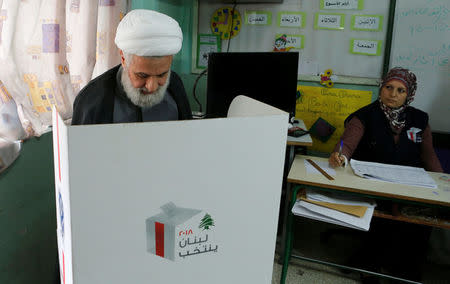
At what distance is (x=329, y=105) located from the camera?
281cm

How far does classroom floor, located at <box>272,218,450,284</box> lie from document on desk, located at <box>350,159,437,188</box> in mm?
701

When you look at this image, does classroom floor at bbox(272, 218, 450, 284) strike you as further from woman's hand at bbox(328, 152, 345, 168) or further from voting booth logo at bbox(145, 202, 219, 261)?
voting booth logo at bbox(145, 202, 219, 261)

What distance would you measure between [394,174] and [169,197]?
5.17ft

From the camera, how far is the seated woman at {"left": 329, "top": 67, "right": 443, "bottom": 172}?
6.72ft

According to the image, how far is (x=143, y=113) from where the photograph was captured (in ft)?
4.31

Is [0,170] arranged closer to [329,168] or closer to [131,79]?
[131,79]

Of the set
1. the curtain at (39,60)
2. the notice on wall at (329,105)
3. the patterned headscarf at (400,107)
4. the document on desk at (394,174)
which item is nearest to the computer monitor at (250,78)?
the notice on wall at (329,105)

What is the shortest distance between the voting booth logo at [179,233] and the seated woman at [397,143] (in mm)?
1588

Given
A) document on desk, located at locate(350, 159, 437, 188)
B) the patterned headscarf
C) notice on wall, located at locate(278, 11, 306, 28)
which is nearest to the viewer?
document on desk, located at locate(350, 159, 437, 188)

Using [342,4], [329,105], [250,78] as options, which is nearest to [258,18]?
[342,4]

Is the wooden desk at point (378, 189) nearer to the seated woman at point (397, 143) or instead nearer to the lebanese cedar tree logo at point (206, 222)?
the seated woman at point (397, 143)

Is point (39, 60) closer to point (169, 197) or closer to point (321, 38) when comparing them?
point (169, 197)

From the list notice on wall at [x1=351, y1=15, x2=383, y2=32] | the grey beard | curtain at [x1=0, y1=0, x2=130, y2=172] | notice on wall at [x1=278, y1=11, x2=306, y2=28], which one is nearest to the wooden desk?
the grey beard

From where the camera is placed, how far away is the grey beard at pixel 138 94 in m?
1.23
